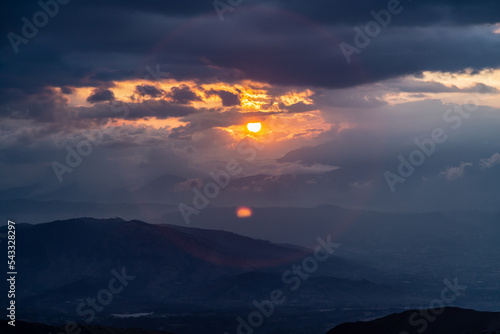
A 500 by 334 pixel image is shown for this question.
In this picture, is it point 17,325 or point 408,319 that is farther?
point 408,319

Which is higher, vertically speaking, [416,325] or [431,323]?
[431,323]

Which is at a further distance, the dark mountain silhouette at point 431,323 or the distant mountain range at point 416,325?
the dark mountain silhouette at point 431,323

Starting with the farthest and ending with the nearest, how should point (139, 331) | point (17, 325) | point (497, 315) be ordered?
point (139, 331), point (497, 315), point (17, 325)

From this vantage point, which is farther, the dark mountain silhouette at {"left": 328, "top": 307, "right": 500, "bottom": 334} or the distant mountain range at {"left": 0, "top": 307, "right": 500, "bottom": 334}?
the dark mountain silhouette at {"left": 328, "top": 307, "right": 500, "bottom": 334}

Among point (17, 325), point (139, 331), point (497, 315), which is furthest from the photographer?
point (139, 331)

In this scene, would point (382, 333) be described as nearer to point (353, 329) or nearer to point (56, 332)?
point (353, 329)

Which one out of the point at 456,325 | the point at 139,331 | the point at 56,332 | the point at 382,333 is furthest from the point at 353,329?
the point at 56,332

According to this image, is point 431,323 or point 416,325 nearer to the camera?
point 416,325

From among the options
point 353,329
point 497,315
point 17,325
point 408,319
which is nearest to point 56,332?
point 17,325

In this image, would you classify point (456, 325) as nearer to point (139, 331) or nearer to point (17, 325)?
point (139, 331)
